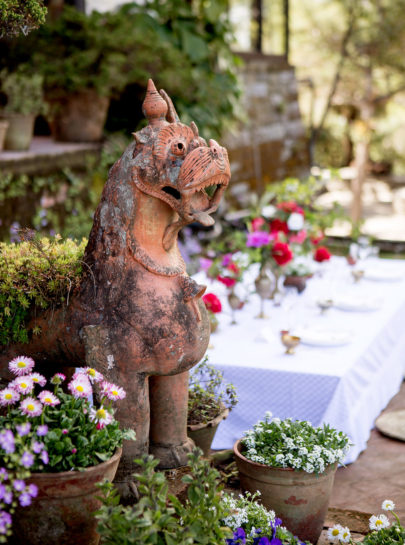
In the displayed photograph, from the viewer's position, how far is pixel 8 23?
2.52 meters

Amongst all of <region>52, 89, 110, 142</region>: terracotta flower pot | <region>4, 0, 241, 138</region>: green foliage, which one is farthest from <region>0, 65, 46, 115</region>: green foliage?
<region>52, 89, 110, 142</region>: terracotta flower pot

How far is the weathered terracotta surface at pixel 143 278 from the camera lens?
96.8 inches

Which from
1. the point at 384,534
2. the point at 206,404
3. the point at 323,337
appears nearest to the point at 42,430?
the point at 384,534

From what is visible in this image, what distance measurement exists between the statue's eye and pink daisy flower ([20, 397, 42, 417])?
2.99ft

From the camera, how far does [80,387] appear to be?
2244mm

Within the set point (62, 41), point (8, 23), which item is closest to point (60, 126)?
point (62, 41)

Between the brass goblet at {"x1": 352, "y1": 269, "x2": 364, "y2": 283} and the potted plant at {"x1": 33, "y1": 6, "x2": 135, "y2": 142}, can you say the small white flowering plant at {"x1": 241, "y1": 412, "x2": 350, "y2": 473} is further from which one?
the potted plant at {"x1": 33, "y1": 6, "x2": 135, "y2": 142}

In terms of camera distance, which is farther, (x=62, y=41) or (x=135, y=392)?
(x=62, y=41)

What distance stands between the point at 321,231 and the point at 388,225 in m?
8.42

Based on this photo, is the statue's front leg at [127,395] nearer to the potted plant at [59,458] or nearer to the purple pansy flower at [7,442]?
the potted plant at [59,458]

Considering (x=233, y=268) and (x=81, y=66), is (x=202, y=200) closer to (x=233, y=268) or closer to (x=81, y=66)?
(x=233, y=268)

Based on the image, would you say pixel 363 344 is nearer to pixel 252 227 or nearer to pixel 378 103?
pixel 252 227

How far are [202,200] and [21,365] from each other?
79 cm

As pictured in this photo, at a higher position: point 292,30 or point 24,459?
point 292,30
